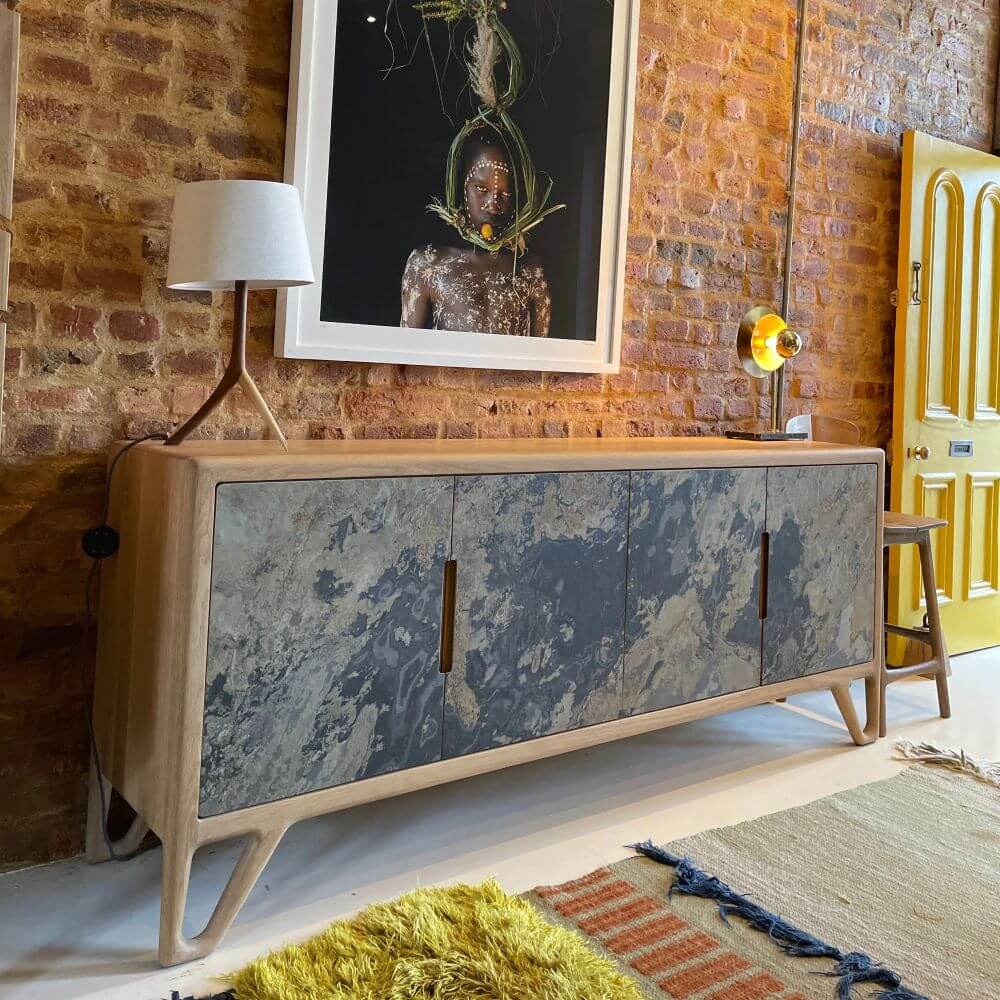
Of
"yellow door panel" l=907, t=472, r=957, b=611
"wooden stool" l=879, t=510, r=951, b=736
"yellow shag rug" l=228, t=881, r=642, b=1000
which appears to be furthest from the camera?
"yellow door panel" l=907, t=472, r=957, b=611

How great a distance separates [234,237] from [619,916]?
67.3 inches

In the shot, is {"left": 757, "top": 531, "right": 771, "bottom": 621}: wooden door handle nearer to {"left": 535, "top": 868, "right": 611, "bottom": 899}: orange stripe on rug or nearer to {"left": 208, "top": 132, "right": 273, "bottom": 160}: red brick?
{"left": 535, "top": 868, "right": 611, "bottom": 899}: orange stripe on rug

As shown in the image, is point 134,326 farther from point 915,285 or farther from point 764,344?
point 915,285

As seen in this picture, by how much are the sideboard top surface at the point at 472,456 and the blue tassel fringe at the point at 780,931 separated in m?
1.01

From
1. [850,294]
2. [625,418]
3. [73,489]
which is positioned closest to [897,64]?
[850,294]

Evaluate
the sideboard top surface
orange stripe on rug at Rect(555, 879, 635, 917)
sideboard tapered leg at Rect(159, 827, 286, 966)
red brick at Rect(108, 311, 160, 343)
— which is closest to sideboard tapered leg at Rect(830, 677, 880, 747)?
the sideboard top surface

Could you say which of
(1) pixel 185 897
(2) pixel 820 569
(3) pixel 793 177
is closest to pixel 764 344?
(3) pixel 793 177

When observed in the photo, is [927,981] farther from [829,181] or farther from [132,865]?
[829,181]

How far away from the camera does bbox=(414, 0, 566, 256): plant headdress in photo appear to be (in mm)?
2842

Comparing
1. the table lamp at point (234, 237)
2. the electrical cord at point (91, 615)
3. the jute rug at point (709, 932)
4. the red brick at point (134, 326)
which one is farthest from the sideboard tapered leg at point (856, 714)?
the red brick at point (134, 326)

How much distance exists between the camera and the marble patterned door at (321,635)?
198cm

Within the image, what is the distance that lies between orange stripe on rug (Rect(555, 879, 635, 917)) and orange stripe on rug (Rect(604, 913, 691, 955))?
115mm

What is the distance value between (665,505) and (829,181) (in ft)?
6.67

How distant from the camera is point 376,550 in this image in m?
2.17
